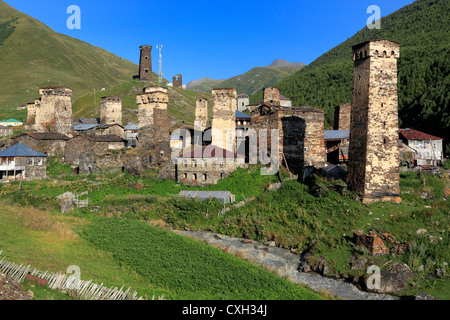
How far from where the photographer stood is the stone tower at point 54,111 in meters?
44.3

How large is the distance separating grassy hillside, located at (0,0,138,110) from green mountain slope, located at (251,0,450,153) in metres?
75.0

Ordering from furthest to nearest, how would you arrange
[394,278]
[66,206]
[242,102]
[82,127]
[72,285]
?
[242,102]
[82,127]
[66,206]
[394,278]
[72,285]

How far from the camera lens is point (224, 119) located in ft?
126

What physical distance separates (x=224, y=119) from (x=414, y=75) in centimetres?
3889

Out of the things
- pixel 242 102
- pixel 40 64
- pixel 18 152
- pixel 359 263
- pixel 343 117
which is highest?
pixel 40 64

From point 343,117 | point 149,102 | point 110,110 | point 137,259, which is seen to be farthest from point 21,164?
point 343,117

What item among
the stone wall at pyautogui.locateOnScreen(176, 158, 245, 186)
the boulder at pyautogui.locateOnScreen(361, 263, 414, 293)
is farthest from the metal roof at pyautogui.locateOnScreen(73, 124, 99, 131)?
the boulder at pyautogui.locateOnScreen(361, 263, 414, 293)

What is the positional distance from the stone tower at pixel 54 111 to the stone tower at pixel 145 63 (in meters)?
41.3

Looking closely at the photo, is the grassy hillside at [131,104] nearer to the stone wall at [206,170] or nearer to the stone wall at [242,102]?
the stone wall at [242,102]

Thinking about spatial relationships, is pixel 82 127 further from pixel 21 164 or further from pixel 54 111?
pixel 21 164

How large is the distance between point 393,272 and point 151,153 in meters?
26.0

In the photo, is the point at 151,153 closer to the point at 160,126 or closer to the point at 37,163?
the point at 160,126

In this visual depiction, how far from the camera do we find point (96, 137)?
42469mm
